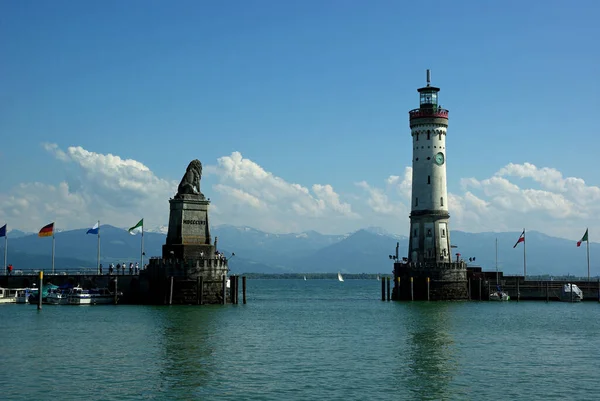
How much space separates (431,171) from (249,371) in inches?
2336

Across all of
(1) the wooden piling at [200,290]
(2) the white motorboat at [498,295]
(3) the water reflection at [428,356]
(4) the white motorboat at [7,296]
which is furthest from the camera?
(2) the white motorboat at [498,295]

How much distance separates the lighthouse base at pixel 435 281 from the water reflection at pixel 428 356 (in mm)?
14879

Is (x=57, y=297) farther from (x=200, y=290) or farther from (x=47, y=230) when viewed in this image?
(x=200, y=290)

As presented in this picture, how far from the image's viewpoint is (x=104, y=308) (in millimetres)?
86438

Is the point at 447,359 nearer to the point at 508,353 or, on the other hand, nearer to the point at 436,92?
the point at 508,353

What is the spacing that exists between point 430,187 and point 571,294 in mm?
23947

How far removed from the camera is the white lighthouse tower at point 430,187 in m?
99.8

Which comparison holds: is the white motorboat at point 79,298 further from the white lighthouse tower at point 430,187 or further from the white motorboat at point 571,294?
the white motorboat at point 571,294

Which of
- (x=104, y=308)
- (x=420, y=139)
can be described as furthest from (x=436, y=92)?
(x=104, y=308)

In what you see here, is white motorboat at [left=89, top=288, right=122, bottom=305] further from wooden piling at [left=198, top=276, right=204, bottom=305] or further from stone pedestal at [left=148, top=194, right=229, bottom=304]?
wooden piling at [left=198, top=276, right=204, bottom=305]

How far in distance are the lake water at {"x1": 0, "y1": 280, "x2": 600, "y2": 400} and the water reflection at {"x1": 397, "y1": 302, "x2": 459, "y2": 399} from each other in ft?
0.31

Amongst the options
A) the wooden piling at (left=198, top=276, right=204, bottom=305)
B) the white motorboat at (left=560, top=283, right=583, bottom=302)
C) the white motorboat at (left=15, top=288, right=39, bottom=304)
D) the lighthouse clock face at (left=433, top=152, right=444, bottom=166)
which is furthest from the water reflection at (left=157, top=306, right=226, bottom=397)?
the white motorboat at (left=560, top=283, right=583, bottom=302)

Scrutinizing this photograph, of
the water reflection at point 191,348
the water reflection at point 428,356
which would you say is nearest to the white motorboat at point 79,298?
the water reflection at point 191,348

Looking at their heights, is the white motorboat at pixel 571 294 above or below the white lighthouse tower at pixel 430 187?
below
